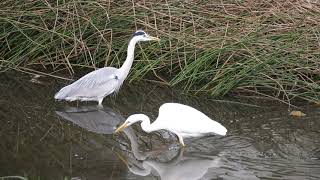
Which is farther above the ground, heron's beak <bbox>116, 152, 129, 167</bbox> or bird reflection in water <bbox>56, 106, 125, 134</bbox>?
heron's beak <bbox>116, 152, 129, 167</bbox>

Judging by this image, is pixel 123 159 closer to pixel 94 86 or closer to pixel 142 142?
pixel 142 142

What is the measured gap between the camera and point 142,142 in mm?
→ 6469

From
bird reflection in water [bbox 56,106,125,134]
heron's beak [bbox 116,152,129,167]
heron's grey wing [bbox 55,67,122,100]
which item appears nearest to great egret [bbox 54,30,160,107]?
heron's grey wing [bbox 55,67,122,100]

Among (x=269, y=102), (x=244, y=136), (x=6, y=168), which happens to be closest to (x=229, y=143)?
(x=244, y=136)

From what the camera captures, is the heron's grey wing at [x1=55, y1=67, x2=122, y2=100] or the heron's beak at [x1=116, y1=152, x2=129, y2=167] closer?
the heron's beak at [x1=116, y1=152, x2=129, y2=167]

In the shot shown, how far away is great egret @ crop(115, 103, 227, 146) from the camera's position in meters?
6.21

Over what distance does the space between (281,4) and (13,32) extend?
154 inches

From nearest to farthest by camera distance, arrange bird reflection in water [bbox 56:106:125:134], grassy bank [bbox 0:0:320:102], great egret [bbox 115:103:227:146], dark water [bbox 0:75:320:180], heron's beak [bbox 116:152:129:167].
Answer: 1. dark water [bbox 0:75:320:180]
2. heron's beak [bbox 116:152:129:167]
3. great egret [bbox 115:103:227:146]
4. bird reflection in water [bbox 56:106:125:134]
5. grassy bank [bbox 0:0:320:102]

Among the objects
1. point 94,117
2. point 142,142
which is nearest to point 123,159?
point 142,142

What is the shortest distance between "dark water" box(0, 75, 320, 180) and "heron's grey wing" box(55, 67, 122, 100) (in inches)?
7.4

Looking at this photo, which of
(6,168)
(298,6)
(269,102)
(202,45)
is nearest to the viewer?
(6,168)

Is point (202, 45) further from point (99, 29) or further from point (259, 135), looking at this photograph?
point (259, 135)

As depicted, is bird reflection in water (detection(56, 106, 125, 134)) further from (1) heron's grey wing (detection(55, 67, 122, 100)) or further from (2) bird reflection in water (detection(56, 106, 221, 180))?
(1) heron's grey wing (detection(55, 67, 122, 100))

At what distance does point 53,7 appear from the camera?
8.75 meters
